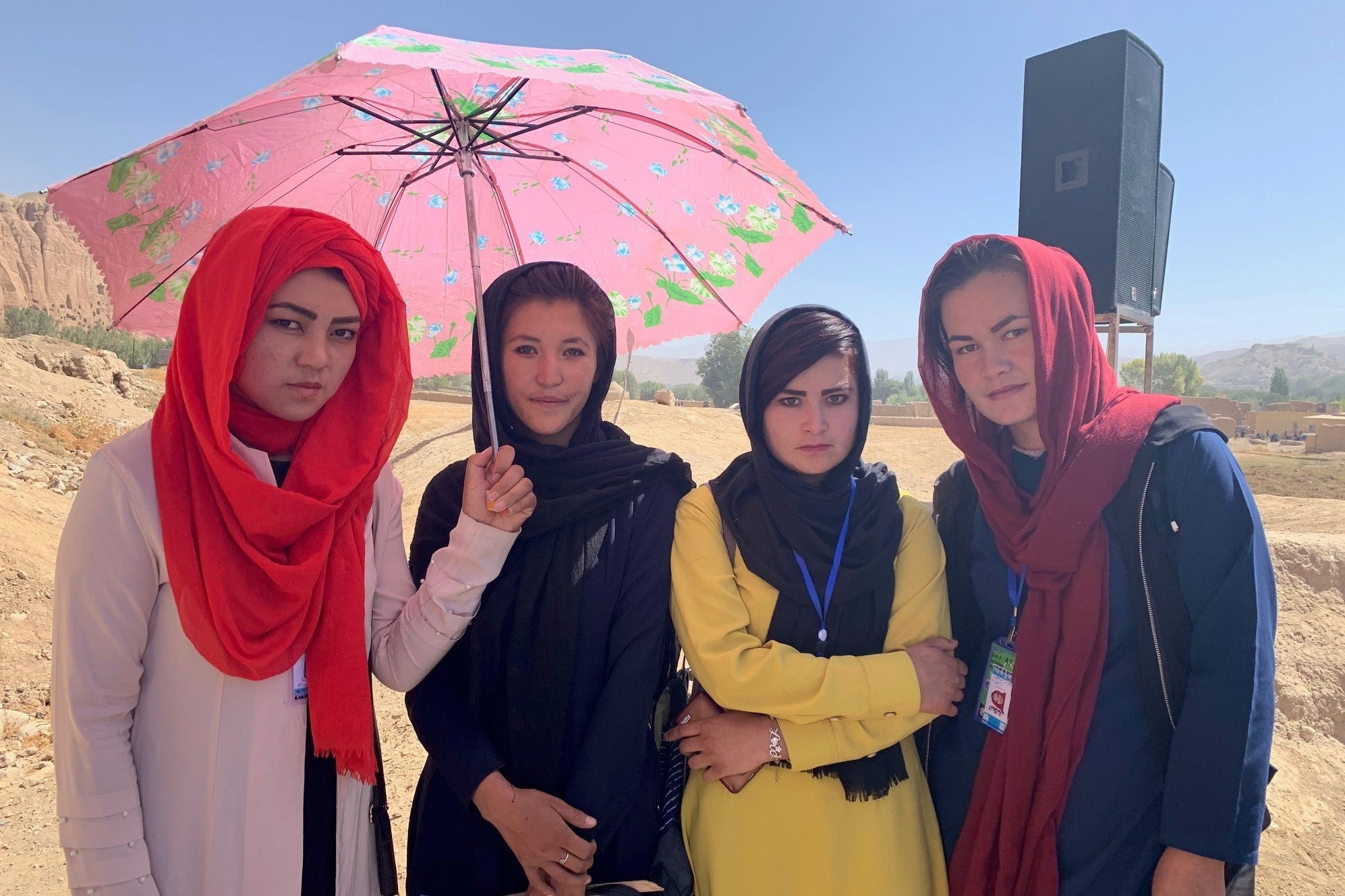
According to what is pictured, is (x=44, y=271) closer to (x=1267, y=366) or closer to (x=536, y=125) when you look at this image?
(x=536, y=125)

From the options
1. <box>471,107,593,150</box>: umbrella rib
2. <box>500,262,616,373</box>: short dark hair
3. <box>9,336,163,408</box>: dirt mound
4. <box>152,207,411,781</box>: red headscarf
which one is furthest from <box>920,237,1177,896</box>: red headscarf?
<box>9,336,163,408</box>: dirt mound

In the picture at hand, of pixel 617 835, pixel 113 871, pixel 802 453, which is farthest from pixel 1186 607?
pixel 113 871

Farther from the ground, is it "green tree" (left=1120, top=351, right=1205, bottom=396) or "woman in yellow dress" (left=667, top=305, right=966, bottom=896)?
"green tree" (left=1120, top=351, right=1205, bottom=396)

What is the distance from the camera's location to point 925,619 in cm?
164

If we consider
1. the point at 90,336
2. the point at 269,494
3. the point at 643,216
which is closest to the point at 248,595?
the point at 269,494

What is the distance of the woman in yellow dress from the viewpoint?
1.51 m

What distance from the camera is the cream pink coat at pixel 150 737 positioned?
1210 mm

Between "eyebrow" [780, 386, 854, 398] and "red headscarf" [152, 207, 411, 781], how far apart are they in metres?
0.93

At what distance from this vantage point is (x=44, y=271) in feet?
183

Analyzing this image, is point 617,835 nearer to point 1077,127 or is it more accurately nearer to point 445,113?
point 445,113

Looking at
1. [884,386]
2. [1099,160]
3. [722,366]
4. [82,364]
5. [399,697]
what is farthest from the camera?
[884,386]

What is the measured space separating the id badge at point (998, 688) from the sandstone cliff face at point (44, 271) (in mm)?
65419

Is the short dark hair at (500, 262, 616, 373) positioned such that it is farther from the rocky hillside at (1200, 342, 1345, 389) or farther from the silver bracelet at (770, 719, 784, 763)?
the rocky hillside at (1200, 342, 1345, 389)

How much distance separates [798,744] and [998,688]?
1.74 feet
